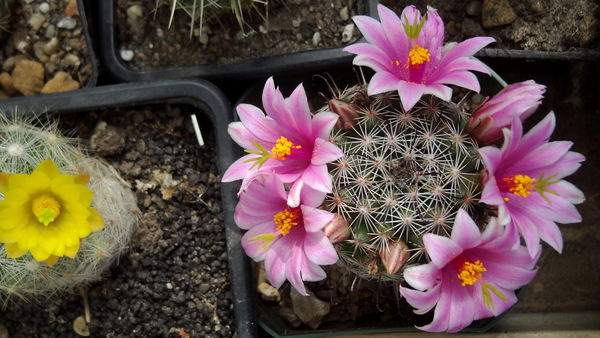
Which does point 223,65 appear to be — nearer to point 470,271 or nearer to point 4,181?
point 4,181

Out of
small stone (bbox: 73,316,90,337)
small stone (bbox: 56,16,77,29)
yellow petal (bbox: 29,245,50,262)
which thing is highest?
small stone (bbox: 56,16,77,29)

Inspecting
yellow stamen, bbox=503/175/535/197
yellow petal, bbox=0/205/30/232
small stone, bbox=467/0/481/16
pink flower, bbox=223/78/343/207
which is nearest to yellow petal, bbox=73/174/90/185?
yellow petal, bbox=0/205/30/232

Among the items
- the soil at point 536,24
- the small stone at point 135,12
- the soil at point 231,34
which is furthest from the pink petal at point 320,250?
the small stone at point 135,12

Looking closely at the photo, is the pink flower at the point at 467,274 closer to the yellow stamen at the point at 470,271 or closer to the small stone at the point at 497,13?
the yellow stamen at the point at 470,271

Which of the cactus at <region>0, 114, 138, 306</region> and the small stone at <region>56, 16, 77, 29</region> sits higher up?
the small stone at <region>56, 16, 77, 29</region>

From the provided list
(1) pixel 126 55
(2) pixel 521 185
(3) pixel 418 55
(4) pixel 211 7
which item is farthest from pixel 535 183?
(1) pixel 126 55

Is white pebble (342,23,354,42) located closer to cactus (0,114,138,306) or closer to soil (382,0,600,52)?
soil (382,0,600,52)
